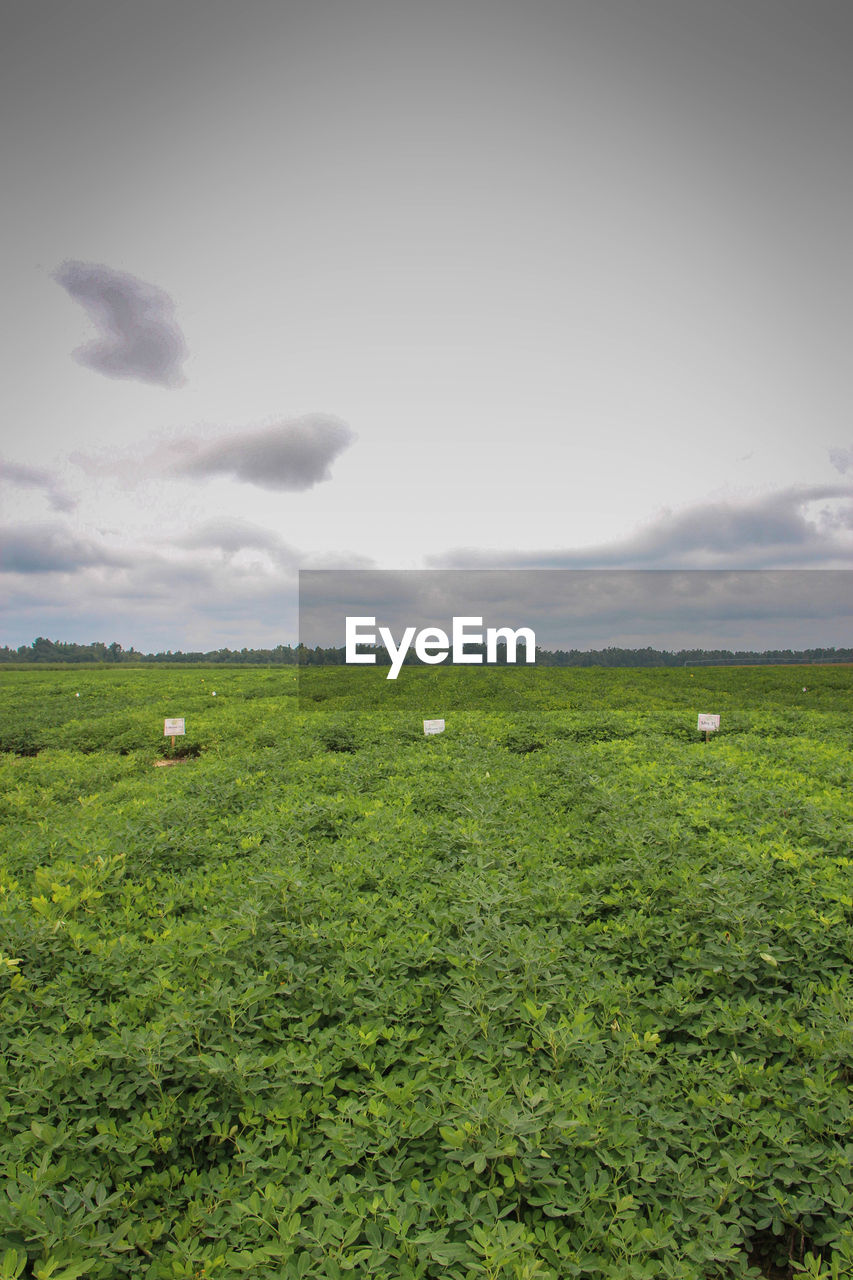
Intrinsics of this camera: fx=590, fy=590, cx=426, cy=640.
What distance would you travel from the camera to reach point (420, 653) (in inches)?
1014

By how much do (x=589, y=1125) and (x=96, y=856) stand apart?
15.0 ft

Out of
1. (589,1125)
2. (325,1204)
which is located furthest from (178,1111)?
(589,1125)

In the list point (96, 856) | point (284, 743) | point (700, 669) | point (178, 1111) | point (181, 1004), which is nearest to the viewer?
point (178, 1111)

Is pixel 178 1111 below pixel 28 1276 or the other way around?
the other way around

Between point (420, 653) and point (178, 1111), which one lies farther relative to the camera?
point (420, 653)

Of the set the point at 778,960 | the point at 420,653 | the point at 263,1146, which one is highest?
the point at 420,653

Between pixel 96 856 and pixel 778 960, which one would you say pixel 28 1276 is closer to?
pixel 96 856

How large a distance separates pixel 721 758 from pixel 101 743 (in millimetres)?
15685

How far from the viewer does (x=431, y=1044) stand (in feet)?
11.1

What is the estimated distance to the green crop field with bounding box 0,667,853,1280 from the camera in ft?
7.92

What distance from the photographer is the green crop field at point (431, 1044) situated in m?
2.41

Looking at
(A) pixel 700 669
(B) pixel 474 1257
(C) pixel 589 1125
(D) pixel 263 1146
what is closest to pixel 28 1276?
(D) pixel 263 1146

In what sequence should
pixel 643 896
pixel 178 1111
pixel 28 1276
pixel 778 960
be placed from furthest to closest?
pixel 643 896 → pixel 778 960 → pixel 178 1111 → pixel 28 1276

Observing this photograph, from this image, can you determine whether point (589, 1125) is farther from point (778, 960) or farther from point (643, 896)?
point (643, 896)
